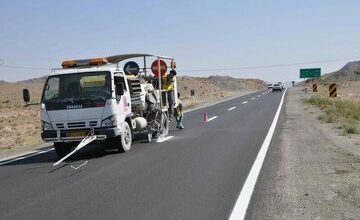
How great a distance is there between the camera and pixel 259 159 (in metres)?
12.1

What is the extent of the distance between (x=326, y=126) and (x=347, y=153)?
8.35 m

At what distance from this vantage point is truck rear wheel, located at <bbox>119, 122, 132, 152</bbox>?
46.1 feet

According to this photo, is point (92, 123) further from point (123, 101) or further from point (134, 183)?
point (134, 183)

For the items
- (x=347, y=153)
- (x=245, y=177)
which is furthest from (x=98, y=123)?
(x=347, y=153)

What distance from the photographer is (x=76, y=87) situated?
13.9m

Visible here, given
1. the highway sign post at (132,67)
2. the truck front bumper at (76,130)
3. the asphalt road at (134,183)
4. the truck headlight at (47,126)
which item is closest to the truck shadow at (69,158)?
the asphalt road at (134,183)

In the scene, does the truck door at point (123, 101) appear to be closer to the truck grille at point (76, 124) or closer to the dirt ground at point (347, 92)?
the truck grille at point (76, 124)

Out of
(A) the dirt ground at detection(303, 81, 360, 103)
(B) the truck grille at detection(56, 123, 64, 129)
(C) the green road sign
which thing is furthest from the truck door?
(C) the green road sign

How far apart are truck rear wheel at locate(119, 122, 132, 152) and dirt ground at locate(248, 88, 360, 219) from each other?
12.4 feet

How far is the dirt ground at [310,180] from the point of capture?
7.21 m

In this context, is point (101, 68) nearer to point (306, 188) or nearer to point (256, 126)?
point (306, 188)

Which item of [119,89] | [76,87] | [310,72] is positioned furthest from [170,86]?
[310,72]

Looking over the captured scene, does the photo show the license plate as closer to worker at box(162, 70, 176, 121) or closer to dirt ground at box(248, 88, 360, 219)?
dirt ground at box(248, 88, 360, 219)

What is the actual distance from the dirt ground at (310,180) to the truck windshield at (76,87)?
457 cm
